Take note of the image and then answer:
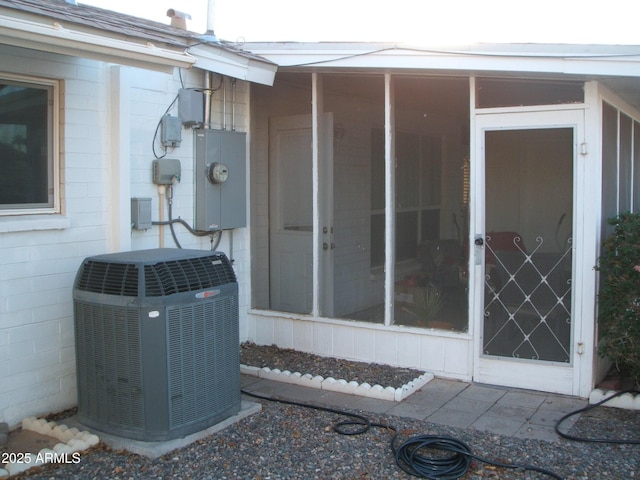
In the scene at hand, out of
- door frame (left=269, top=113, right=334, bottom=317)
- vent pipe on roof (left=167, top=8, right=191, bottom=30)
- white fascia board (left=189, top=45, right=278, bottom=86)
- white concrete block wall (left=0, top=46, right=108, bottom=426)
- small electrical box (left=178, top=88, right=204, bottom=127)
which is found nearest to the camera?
white concrete block wall (left=0, top=46, right=108, bottom=426)

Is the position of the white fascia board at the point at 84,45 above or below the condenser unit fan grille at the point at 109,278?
above

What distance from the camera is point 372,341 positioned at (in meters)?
5.71

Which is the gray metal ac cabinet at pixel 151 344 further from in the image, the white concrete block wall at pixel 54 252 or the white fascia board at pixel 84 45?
the white fascia board at pixel 84 45

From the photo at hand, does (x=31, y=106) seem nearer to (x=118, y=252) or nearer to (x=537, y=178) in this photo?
(x=118, y=252)

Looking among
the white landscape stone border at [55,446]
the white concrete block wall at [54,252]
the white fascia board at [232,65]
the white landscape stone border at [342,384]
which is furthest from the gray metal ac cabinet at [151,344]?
the white fascia board at [232,65]

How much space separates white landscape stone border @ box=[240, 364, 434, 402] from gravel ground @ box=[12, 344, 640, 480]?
0.47m

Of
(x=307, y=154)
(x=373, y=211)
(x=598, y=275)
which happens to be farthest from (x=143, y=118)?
(x=598, y=275)

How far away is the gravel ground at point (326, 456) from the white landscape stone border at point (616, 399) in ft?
0.61

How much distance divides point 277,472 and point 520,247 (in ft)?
8.59

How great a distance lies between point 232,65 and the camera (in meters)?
5.30

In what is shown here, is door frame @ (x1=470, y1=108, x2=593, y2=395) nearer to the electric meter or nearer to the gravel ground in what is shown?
the gravel ground

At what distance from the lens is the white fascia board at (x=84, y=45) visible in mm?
3428

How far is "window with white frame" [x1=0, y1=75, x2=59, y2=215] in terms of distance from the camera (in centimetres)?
426

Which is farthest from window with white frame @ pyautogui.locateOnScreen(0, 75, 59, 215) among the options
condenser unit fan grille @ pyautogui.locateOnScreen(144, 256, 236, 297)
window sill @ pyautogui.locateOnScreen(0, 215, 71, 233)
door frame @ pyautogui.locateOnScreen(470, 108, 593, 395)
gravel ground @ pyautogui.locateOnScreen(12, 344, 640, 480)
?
door frame @ pyautogui.locateOnScreen(470, 108, 593, 395)
